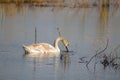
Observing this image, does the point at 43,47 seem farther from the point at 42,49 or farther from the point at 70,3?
the point at 70,3

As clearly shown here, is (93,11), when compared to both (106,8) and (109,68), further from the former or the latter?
(109,68)

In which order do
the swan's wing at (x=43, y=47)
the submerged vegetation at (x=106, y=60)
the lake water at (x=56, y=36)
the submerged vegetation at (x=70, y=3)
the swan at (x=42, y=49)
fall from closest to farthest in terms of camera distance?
the lake water at (x=56, y=36) < the submerged vegetation at (x=106, y=60) < the swan at (x=42, y=49) < the swan's wing at (x=43, y=47) < the submerged vegetation at (x=70, y=3)

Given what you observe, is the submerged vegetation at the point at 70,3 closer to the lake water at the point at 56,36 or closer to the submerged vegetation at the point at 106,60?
the lake water at the point at 56,36

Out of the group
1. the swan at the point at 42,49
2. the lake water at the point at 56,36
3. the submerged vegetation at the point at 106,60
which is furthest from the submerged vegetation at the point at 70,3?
the submerged vegetation at the point at 106,60

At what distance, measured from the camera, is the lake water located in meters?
12.5

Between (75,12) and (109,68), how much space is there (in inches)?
524

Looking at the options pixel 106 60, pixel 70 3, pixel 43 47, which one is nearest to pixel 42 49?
pixel 43 47

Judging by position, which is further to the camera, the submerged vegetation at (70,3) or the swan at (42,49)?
the submerged vegetation at (70,3)

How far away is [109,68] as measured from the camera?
13.2m

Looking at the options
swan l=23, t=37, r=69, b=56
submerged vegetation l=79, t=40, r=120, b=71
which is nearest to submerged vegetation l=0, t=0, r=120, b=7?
swan l=23, t=37, r=69, b=56

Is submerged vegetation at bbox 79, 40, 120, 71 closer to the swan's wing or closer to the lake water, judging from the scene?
the lake water

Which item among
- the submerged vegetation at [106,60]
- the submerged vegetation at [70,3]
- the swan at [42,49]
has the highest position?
the submerged vegetation at [70,3]

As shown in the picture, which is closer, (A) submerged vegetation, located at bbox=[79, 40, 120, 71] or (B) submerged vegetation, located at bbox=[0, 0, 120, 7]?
(A) submerged vegetation, located at bbox=[79, 40, 120, 71]

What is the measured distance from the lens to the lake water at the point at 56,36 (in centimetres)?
1248
